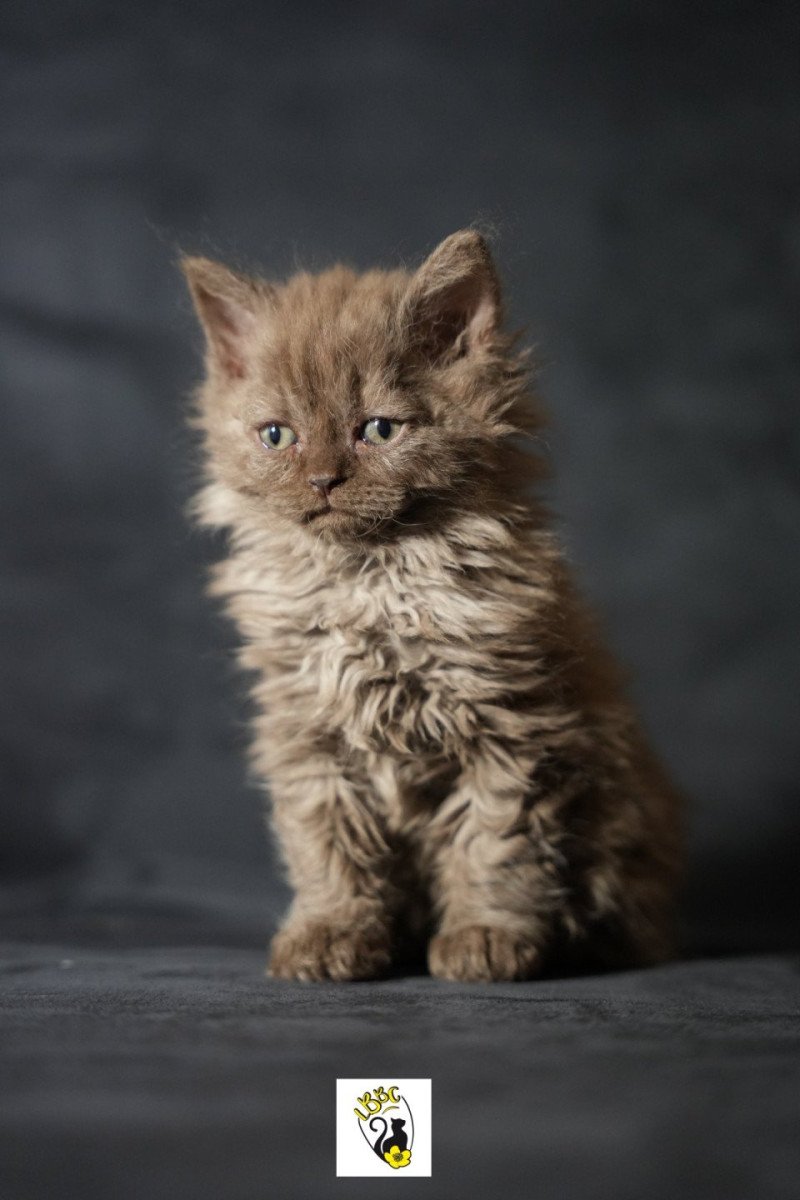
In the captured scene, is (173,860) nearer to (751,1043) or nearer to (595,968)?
(595,968)

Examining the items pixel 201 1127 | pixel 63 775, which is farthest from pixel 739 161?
pixel 201 1127

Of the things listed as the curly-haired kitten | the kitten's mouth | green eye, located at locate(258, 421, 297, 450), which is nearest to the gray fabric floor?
the curly-haired kitten

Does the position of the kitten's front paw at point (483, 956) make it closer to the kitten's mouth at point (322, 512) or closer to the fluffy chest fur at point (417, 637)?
the fluffy chest fur at point (417, 637)

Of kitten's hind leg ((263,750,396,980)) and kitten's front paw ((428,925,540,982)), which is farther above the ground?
kitten's hind leg ((263,750,396,980))

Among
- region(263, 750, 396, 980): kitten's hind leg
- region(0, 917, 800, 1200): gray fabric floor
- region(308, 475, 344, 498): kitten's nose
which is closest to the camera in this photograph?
region(0, 917, 800, 1200): gray fabric floor

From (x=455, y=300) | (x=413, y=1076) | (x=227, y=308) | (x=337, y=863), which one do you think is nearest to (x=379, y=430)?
(x=455, y=300)

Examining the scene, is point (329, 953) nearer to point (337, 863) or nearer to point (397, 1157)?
point (337, 863)

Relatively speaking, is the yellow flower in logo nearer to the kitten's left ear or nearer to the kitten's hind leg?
the kitten's hind leg

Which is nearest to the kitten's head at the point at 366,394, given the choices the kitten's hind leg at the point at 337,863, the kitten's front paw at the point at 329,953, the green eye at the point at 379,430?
the green eye at the point at 379,430

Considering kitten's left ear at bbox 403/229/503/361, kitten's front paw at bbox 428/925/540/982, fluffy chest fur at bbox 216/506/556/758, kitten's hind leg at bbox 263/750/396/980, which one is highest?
kitten's left ear at bbox 403/229/503/361
